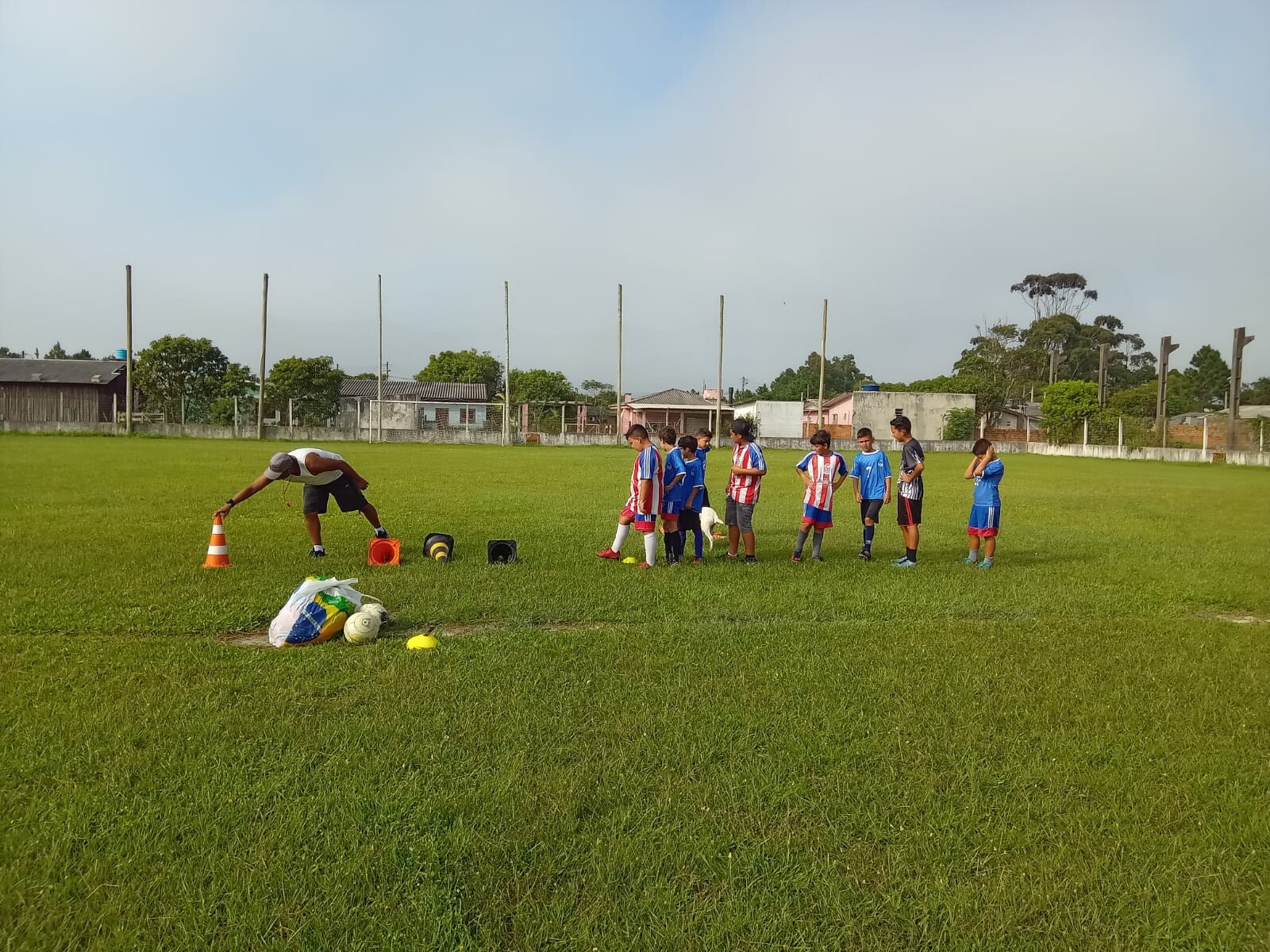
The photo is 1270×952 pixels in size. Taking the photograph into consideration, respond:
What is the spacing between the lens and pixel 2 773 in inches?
140

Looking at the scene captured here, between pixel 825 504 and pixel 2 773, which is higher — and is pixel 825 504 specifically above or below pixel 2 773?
above

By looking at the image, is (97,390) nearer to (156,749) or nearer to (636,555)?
(636,555)

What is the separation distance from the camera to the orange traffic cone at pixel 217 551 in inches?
323

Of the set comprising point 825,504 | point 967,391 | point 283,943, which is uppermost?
point 967,391

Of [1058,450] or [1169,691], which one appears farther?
[1058,450]

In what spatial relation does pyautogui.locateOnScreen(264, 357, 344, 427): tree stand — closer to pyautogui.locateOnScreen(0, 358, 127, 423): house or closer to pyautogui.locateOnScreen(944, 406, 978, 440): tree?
pyautogui.locateOnScreen(0, 358, 127, 423): house

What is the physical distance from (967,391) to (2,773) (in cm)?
6794

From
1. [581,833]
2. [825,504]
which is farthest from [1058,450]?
[581,833]

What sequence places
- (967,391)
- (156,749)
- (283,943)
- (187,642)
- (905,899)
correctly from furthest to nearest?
(967,391), (187,642), (156,749), (905,899), (283,943)

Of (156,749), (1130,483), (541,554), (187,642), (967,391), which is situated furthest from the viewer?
(967,391)

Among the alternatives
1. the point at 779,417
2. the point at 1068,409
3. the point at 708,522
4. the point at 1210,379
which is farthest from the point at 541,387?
the point at 1210,379

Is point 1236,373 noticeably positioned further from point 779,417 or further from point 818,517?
point 818,517

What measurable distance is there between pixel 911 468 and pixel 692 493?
2.50 meters

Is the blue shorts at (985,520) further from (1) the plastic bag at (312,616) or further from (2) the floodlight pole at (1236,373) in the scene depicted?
(2) the floodlight pole at (1236,373)
